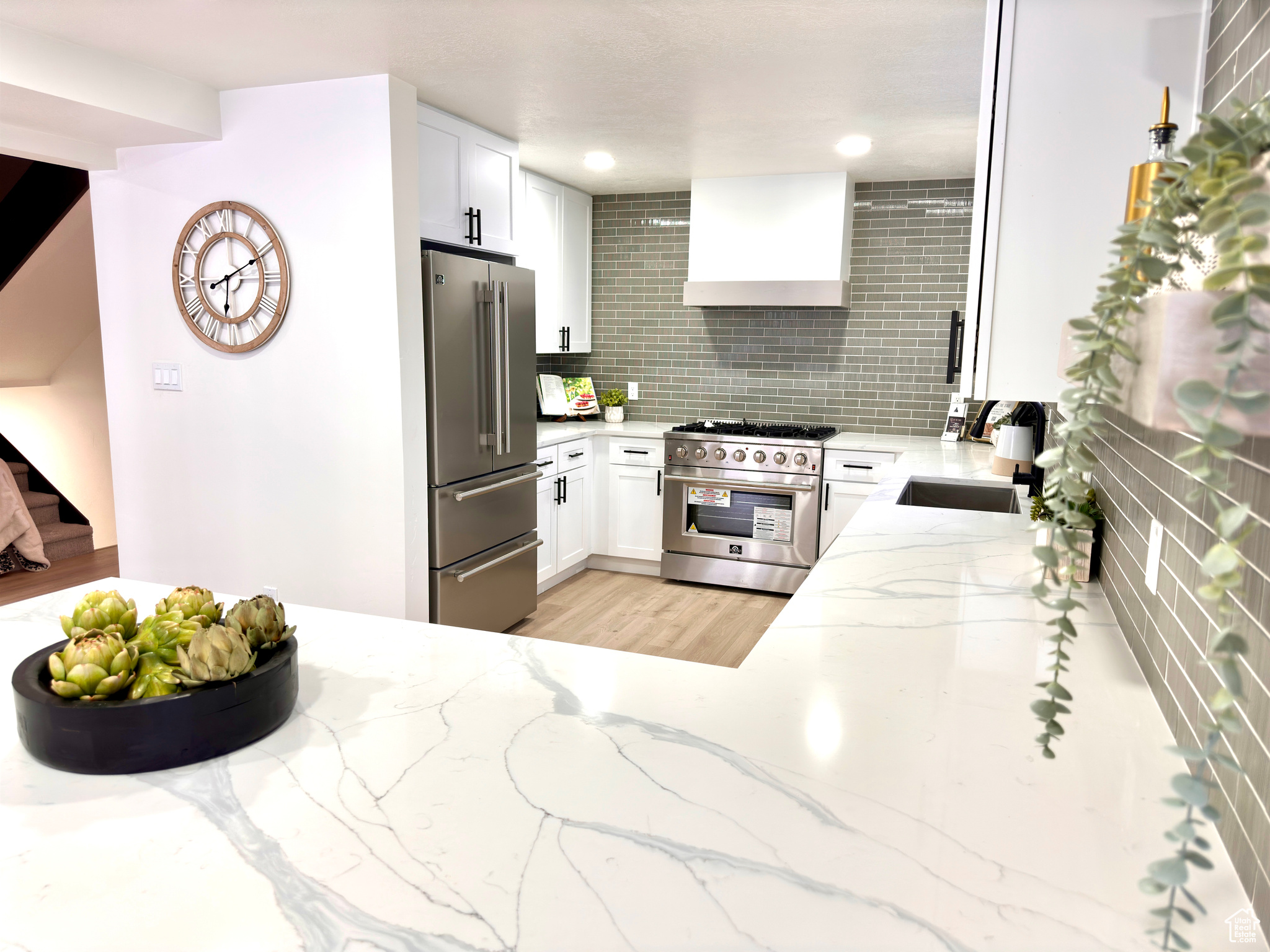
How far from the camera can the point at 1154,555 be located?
127 centimetres

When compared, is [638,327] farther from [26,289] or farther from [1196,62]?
[1196,62]

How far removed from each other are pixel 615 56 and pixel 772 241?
6.98ft

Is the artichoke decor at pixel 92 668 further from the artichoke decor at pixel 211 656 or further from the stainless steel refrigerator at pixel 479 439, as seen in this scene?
the stainless steel refrigerator at pixel 479 439

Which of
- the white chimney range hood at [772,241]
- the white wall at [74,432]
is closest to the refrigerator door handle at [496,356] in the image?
the white chimney range hood at [772,241]

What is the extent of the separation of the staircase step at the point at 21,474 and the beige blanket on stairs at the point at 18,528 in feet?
1.45

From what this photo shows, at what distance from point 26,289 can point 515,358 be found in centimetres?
332

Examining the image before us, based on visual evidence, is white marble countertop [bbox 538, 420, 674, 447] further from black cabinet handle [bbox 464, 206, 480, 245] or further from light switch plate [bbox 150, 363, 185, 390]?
light switch plate [bbox 150, 363, 185, 390]

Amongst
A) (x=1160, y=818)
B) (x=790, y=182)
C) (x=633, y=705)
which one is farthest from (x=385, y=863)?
(x=790, y=182)

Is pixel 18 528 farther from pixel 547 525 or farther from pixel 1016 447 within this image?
pixel 1016 447

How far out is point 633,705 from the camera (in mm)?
1214

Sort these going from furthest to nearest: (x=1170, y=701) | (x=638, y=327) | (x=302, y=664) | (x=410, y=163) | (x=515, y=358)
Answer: (x=638, y=327) → (x=515, y=358) → (x=410, y=163) → (x=302, y=664) → (x=1170, y=701)

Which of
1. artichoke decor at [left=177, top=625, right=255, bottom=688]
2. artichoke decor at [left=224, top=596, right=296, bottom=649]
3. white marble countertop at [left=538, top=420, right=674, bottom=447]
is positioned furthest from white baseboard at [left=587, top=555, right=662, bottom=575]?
artichoke decor at [left=177, top=625, right=255, bottom=688]

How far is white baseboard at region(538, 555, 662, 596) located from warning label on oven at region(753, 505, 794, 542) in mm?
679

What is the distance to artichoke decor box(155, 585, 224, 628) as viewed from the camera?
110 cm
